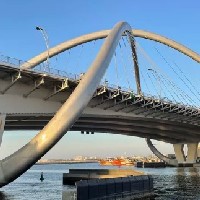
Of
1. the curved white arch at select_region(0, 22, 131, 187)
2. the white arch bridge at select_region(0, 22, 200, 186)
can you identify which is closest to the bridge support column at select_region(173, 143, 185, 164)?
the white arch bridge at select_region(0, 22, 200, 186)

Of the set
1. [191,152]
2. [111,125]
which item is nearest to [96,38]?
[111,125]

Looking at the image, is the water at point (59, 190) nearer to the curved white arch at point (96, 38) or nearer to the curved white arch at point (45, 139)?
the curved white arch at point (45, 139)

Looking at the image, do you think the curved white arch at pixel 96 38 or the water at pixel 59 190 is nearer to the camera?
the water at pixel 59 190

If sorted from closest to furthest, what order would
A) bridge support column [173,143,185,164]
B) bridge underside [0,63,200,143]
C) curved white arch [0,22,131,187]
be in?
1. curved white arch [0,22,131,187]
2. bridge underside [0,63,200,143]
3. bridge support column [173,143,185,164]

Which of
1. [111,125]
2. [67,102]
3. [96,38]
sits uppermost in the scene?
[96,38]

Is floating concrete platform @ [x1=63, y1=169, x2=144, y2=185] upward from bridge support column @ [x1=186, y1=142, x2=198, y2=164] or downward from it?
downward

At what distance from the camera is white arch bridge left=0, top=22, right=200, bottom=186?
32.2 meters

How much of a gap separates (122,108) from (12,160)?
29501 mm

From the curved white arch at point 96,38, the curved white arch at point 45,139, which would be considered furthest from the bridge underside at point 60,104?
the curved white arch at point 96,38

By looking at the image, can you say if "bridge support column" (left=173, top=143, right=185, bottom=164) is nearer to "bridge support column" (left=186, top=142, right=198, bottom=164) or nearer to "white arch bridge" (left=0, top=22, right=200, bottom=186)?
"bridge support column" (left=186, top=142, right=198, bottom=164)

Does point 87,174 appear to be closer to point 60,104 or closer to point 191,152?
point 60,104

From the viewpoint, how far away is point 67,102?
3491 centimetres

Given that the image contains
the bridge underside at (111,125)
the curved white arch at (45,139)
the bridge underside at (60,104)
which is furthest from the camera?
the bridge underside at (111,125)

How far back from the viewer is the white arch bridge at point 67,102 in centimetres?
3222
